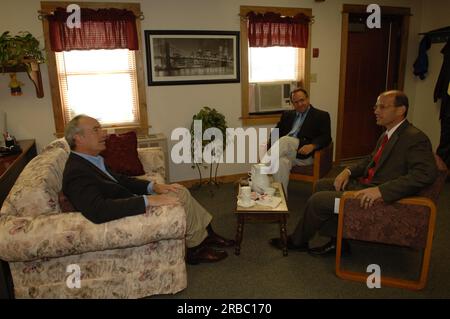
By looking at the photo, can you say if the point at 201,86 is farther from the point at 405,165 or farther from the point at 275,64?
the point at 405,165

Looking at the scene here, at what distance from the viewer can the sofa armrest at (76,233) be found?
169cm

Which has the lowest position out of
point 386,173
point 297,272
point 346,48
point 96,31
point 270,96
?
point 297,272

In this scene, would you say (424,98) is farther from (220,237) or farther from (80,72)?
(80,72)

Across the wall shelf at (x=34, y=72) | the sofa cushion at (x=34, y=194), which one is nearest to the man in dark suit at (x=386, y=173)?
the sofa cushion at (x=34, y=194)

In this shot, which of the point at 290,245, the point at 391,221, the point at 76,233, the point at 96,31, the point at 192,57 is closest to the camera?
the point at 76,233

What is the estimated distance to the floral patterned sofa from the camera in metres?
1.72

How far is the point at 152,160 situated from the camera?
3262 millimetres

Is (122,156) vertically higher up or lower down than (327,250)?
higher up

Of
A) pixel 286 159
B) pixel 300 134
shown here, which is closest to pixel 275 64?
pixel 300 134

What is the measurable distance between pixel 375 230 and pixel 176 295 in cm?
128

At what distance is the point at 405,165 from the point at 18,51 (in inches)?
129

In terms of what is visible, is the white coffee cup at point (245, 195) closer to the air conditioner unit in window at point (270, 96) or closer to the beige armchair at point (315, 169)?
the beige armchair at point (315, 169)
